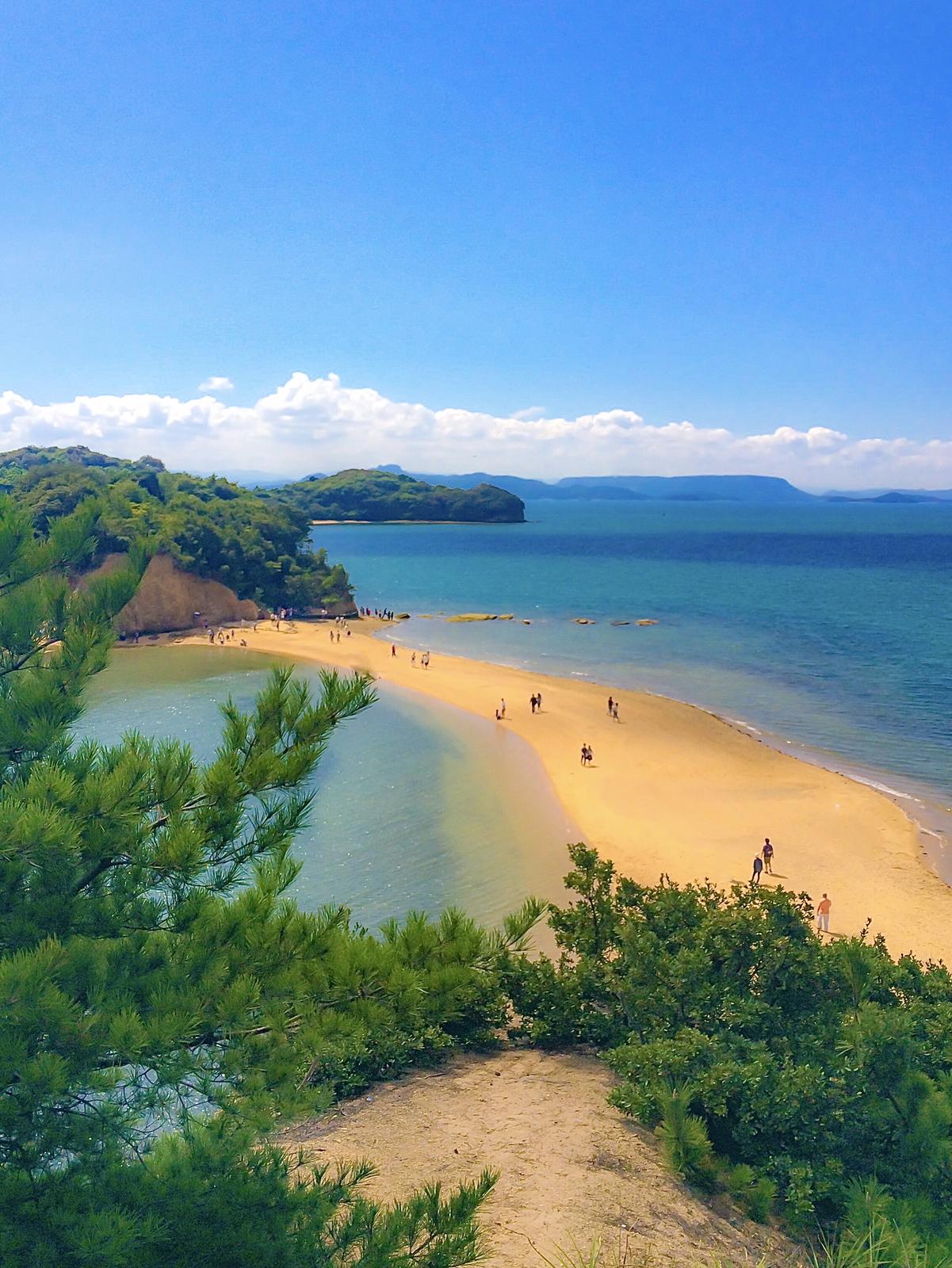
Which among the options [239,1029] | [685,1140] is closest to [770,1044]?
[685,1140]

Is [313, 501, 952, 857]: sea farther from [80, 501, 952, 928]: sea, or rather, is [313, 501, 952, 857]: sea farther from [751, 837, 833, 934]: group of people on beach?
[751, 837, 833, 934]: group of people on beach

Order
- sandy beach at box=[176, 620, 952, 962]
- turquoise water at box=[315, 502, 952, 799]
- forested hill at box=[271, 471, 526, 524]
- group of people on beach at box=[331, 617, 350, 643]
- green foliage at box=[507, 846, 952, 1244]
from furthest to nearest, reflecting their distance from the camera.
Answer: forested hill at box=[271, 471, 526, 524], group of people on beach at box=[331, 617, 350, 643], turquoise water at box=[315, 502, 952, 799], sandy beach at box=[176, 620, 952, 962], green foliage at box=[507, 846, 952, 1244]

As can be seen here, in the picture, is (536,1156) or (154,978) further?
(536,1156)

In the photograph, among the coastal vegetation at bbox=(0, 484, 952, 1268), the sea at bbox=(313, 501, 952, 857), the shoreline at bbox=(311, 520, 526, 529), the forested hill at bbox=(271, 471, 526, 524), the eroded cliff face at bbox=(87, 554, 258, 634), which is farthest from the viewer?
the forested hill at bbox=(271, 471, 526, 524)

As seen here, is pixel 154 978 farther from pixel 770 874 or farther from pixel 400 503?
pixel 400 503

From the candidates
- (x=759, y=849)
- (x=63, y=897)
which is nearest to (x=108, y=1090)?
(x=63, y=897)

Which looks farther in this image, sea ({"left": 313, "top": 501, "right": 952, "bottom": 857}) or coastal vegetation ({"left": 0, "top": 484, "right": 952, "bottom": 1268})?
sea ({"left": 313, "top": 501, "right": 952, "bottom": 857})

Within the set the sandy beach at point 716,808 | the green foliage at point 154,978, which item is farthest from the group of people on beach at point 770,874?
the green foliage at point 154,978

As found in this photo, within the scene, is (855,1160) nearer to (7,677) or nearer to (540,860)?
(7,677)

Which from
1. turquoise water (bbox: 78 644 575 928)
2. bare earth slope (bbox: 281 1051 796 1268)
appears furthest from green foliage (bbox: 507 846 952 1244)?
turquoise water (bbox: 78 644 575 928)
